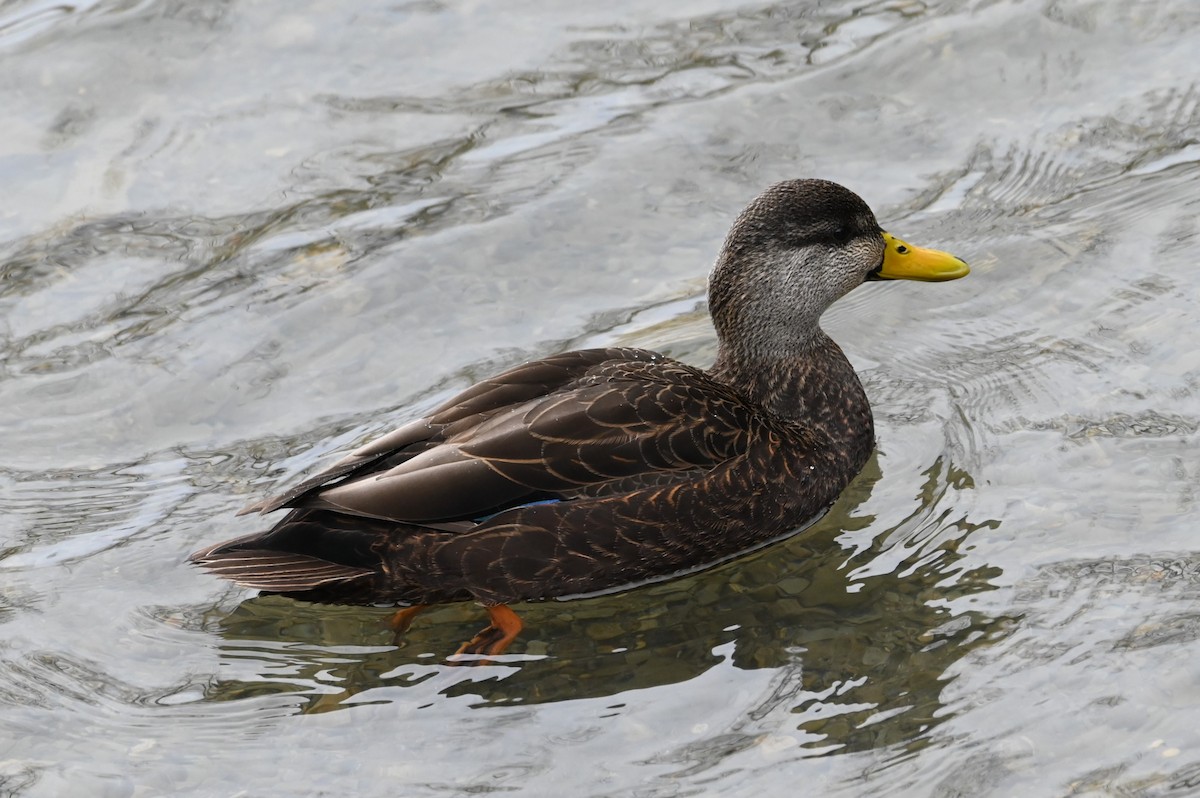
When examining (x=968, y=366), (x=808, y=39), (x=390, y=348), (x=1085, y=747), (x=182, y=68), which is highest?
(x=182, y=68)

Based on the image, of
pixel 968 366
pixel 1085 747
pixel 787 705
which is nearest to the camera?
pixel 1085 747

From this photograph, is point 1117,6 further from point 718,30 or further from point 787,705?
point 787,705

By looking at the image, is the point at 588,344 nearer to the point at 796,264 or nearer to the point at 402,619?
the point at 796,264

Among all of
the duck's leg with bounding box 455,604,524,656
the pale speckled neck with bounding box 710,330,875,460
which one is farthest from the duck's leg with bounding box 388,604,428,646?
the pale speckled neck with bounding box 710,330,875,460

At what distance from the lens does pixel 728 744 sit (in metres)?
6.16

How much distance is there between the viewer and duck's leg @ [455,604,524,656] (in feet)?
22.4

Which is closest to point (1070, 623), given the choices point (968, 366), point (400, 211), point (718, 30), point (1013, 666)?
point (1013, 666)

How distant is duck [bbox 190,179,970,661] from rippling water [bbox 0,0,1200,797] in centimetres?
22

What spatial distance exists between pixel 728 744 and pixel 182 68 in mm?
6670

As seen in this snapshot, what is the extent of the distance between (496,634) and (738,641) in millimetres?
1014

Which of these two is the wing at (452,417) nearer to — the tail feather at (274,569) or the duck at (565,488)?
the duck at (565,488)

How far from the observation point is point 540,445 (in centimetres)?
689

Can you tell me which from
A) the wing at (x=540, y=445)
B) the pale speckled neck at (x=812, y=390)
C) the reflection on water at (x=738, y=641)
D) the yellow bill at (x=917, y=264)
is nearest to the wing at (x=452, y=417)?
the wing at (x=540, y=445)

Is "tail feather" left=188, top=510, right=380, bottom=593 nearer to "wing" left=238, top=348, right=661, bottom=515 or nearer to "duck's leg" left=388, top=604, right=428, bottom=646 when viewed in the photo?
"wing" left=238, top=348, right=661, bottom=515
